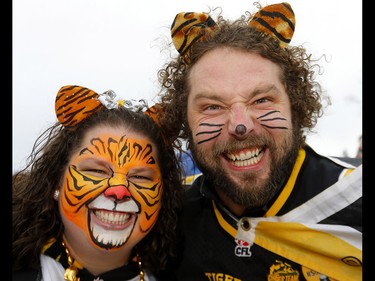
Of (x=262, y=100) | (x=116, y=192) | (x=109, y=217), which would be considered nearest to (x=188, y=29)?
(x=262, y=100)

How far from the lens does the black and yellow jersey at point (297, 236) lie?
2426mm

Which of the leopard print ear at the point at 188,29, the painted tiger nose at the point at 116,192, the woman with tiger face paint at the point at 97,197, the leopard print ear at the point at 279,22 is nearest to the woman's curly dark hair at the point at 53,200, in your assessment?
the woman with tiger face paint at the point at 97,197

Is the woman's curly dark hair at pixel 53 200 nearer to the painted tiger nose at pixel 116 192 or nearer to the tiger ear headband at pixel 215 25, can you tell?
the painted tiger nose at pixel 116 192

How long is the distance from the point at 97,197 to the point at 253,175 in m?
0.92

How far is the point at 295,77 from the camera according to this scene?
2.93 m

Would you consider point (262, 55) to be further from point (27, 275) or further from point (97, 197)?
point (27, 275)

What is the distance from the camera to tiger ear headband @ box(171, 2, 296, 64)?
2828mm

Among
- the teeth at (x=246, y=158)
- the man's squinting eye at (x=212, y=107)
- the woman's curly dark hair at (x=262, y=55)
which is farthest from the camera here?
the woman's curly dark hair at (x=262, y=55)

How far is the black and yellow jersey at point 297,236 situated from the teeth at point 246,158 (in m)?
0.28

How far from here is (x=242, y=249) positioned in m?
2.60

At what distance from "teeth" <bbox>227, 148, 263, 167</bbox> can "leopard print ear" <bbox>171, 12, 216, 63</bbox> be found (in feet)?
2.77

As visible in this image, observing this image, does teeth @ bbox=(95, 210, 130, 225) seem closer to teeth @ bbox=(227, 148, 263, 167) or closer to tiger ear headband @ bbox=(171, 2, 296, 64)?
teeth @ bbox=(227, 148, 263, 167)
